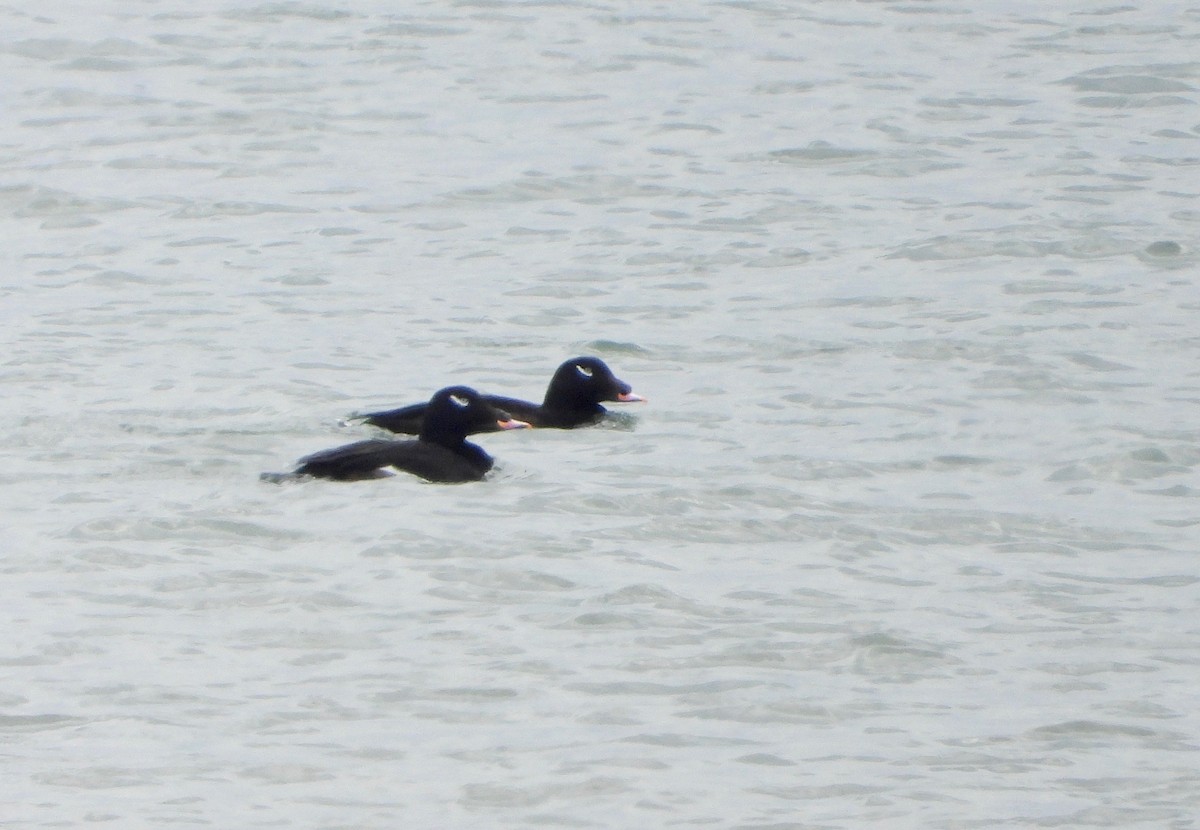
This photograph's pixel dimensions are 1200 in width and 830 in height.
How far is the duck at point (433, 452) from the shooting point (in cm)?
1198

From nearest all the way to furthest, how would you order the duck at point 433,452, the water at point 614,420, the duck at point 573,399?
the water at point 614,420 < the duck at point 433,452 < the duck at point 573,399

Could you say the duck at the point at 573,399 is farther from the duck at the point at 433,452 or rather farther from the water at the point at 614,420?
the duck at the point at 433,452

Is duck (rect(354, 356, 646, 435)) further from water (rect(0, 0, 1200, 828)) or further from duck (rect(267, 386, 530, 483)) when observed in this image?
duck (rect(267, 386, 530, 483))

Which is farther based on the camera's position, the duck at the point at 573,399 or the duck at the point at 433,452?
the duck at the point at 573,399

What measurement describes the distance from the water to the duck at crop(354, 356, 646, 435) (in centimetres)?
13

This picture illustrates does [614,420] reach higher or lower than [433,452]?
lower

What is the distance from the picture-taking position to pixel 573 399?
1380 cm

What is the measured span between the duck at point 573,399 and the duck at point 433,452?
34cm

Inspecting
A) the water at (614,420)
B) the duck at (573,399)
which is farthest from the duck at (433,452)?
the duck at (573,399)

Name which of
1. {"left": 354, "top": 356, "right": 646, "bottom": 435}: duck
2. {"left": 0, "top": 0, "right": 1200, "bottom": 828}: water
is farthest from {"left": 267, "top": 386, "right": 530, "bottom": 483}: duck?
{"left": 354, "top": 356, "right": 646, "bottom": 435}: duck

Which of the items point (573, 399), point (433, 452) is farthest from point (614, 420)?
point (433, 452)

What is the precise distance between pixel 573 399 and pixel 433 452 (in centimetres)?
149

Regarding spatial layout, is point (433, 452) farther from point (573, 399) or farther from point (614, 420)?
point (614, 420)

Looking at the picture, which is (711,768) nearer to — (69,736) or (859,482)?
(69,736)
